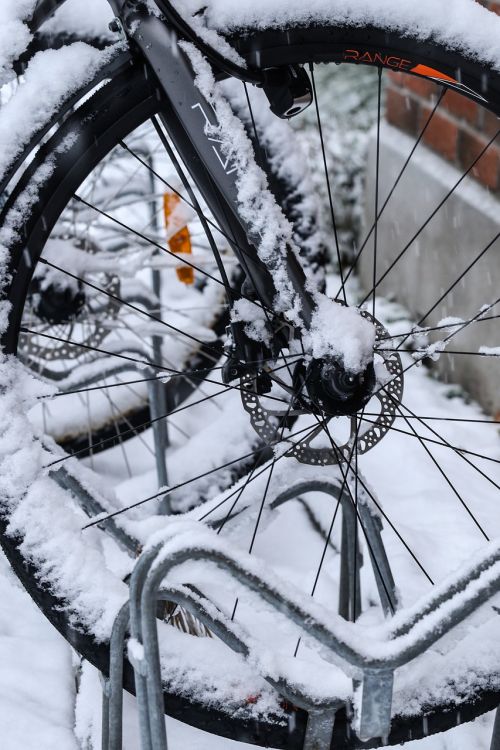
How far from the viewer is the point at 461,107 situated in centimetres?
267

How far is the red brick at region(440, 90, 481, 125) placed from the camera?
260 centimetres

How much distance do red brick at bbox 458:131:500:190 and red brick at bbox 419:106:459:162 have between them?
1.9 inches

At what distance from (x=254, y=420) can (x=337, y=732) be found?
0.51 meters

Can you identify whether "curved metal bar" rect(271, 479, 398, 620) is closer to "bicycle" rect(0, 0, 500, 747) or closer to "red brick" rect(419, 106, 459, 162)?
"bicycle" rect(0, 0, 500, 747)

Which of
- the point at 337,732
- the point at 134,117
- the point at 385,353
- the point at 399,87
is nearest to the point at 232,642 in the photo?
the point at 337,732

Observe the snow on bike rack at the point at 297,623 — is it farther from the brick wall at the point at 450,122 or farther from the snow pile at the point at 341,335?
the brick wall at the point at 450,122

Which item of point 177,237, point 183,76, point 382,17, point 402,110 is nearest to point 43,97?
point 183,76

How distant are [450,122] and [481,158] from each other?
22 cm

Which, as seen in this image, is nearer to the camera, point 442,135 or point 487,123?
point 487,123

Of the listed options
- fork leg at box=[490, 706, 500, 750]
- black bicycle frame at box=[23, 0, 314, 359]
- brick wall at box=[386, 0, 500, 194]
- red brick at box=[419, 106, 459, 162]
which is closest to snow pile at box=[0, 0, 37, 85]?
black bicycle frame at box=[23, 0, 314, 359]

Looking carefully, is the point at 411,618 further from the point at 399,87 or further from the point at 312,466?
the point at 399,87

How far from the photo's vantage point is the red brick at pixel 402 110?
3.04 meters

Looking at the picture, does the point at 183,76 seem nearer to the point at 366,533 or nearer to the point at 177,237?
the point at 366,533

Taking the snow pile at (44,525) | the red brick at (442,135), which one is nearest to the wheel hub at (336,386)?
the snow pile at (44,525)
